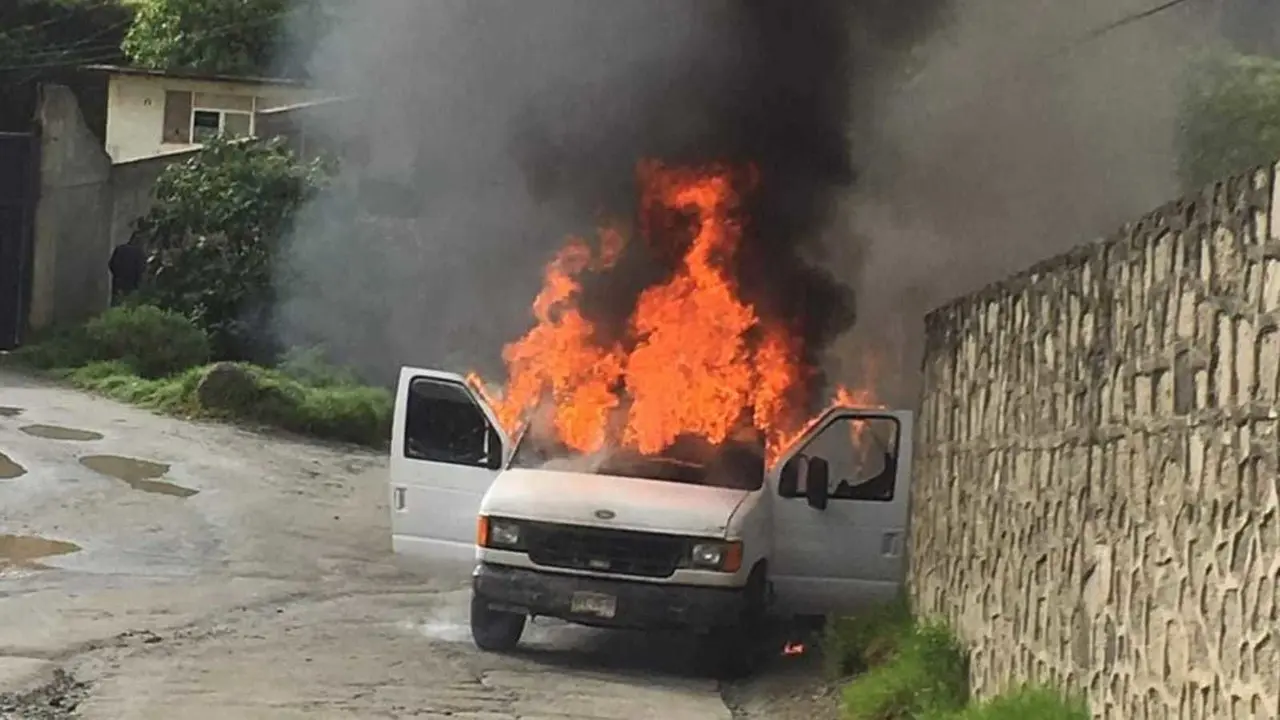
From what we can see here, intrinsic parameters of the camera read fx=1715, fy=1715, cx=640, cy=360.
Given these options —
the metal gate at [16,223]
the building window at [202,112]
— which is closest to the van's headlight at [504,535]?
the metal gate at [16,223]

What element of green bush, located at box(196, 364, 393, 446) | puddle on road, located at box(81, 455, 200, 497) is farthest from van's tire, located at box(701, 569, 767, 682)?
green bush, located at box(196, 364, 393, 446)

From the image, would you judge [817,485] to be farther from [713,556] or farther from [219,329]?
[219,329]

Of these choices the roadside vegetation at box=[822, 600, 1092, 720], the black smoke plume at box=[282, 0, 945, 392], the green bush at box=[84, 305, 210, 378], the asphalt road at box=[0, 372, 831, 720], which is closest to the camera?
the roadside vegetation at box=[822, 600, 1092, 720]

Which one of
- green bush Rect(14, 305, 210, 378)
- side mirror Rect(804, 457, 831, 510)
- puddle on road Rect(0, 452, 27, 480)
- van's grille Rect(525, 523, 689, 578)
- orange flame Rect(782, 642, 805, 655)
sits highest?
green bush Rect(14, 305, 210, 378)

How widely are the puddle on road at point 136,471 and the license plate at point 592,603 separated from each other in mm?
7012

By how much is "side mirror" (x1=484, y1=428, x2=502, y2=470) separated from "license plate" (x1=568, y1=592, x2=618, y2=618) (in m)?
1.37

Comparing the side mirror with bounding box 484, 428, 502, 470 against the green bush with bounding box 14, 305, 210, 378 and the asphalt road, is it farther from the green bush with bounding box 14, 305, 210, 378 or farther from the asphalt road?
the green bush with bounding box 14, 305, 210, 378

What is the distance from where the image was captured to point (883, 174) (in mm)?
16938

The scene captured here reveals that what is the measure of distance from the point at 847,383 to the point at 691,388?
2497mm

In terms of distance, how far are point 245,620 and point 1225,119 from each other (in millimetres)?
12451

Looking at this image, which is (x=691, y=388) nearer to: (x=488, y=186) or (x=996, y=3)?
(x=488, y=186)

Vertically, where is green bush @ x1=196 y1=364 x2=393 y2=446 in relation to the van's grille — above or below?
above

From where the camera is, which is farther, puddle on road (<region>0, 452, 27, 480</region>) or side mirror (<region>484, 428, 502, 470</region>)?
puddle on road (<region>0, 452, 27, 480</region>)

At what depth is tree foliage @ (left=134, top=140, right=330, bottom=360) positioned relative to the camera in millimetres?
24531
